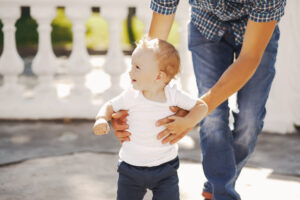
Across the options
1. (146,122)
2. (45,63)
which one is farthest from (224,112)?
(45,63)

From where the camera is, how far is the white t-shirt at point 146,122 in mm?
2447

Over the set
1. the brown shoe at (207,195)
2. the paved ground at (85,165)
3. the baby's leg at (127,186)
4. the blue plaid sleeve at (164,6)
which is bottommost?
the paved ground at (85,165)

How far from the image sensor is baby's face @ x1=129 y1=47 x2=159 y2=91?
7.79 feet

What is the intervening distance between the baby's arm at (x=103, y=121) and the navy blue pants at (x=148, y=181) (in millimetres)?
214

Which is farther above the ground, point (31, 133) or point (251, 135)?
point (251, 135)

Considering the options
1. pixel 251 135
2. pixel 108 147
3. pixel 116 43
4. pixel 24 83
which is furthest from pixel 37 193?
pixel 24 83

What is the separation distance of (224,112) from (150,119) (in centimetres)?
54

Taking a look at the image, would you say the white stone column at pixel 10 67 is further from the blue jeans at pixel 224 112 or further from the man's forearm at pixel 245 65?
the man's forearm at pixel 245 65

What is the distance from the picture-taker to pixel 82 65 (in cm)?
489

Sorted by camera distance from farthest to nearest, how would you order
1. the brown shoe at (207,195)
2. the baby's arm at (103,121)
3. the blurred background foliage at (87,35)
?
the blurred background foliage at (87,35) → the brown shoe at (207,195) → the baby's arm at (103,121)

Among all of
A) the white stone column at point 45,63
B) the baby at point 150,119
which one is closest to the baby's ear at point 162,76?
the baby at point 150,119

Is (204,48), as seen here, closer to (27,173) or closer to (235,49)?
(235,49)

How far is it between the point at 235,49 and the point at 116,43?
6.99 feet

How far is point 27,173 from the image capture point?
11.9 feet
